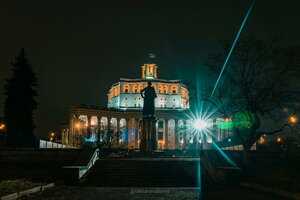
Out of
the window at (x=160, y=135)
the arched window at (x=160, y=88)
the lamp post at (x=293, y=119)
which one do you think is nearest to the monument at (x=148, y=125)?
the lamp post at (x=293, y=119)

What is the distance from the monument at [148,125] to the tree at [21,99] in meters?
17.4

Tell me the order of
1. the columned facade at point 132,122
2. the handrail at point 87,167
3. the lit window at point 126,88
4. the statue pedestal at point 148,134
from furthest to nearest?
the lit window at point 126,88
the columned facade at point 132,122
the statue pedestal at point 148,134
the handrail at point 87,167

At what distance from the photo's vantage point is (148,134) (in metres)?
36.1

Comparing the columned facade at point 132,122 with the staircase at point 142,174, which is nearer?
the staircase at point 142,174

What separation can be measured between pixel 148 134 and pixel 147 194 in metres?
17.1

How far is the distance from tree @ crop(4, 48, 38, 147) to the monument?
17355 millimetres

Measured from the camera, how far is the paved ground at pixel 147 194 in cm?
1797

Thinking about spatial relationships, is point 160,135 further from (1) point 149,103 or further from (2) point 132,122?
(1) point 149,103

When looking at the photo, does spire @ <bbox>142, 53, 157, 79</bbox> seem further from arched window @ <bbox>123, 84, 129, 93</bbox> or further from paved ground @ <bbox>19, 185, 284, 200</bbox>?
paved ground @ <bbox>19, 185, 284, 200</bbox>

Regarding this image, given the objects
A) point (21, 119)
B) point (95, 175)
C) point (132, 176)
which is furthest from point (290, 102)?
point (21, 119)

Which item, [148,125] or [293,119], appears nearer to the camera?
[293,119]

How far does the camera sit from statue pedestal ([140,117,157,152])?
119 feet

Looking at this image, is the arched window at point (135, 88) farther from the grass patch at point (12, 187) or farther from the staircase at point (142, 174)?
the grass patch at point (12, 187)

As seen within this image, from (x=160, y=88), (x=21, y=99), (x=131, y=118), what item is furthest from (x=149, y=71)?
(x=21, y=99)
